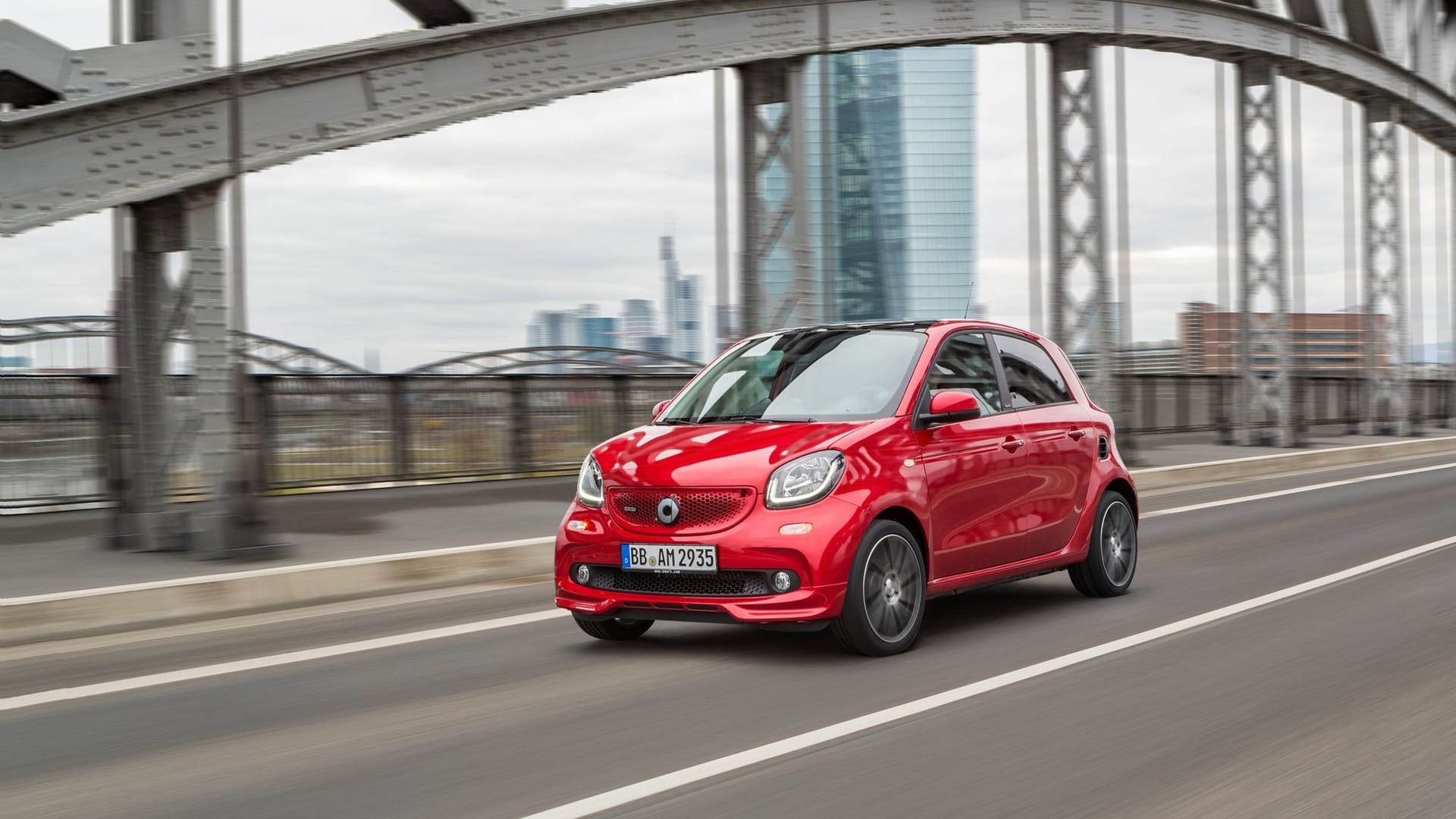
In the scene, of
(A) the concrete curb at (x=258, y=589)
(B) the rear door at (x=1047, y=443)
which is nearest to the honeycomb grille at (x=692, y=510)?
(B) the rear door at (x=1047, y=443)

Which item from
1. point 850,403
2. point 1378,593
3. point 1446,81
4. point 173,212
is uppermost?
point 1446,81

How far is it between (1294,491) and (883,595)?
44.4 feet

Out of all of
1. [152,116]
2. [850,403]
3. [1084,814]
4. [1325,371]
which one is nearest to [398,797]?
[1084,814]

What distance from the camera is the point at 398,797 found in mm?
4469

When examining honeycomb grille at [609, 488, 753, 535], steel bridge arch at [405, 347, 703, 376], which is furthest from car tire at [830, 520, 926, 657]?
steel bridge arch at [405, 347, 703, 376]

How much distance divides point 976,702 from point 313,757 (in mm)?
2632

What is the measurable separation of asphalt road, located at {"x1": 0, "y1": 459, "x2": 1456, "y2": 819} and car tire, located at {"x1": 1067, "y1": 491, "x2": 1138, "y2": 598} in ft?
0.62

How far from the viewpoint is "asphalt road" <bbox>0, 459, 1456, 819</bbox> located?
443 cm

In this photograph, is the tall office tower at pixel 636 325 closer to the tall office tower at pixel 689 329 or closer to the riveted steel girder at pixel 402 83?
the tall office tower at pixel 689 329

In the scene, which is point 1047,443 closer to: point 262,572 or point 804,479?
point 804,479

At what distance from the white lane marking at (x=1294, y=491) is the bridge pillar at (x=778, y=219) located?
15.7 feet

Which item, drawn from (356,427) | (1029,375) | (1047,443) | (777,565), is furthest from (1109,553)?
(356,427)

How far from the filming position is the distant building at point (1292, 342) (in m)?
28.2

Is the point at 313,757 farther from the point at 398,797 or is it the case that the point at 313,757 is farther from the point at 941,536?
the point at 941,536
